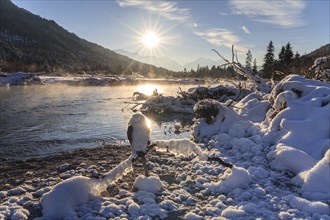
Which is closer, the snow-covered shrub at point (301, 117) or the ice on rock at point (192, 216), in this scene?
the ice on rock at point (192, 216)

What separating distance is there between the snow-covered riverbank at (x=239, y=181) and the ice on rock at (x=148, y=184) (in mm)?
59

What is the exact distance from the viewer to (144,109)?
1959 centimetres

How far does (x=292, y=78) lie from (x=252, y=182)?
483 cm

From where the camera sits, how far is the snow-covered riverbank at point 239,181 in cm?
488

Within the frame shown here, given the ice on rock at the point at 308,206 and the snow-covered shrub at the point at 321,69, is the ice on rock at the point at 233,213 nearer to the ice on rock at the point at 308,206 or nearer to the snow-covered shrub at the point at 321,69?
the ice on rock at the point at 308,206

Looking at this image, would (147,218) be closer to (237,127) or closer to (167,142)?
(167,142)

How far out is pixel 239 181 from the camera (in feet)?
19.2

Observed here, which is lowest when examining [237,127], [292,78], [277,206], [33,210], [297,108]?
[33,210]

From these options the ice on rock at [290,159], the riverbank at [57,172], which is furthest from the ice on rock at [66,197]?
the ice on rock at [290,159]

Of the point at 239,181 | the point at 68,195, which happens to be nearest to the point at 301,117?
the point at 239,181

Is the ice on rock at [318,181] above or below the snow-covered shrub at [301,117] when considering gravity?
below

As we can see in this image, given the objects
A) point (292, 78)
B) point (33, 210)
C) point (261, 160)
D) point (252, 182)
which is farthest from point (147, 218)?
point (292, 78)

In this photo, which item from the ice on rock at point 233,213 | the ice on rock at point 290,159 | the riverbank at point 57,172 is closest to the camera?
the ice on rock at point 233,213

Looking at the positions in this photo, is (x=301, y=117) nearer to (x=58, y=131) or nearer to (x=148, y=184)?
(x=148, y=184)
